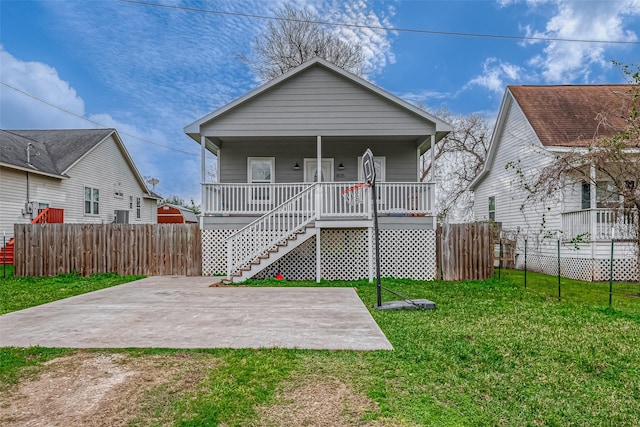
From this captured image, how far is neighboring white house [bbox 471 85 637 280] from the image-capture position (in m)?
11.3

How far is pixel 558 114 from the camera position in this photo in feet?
45.3

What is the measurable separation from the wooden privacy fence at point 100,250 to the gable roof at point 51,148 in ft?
17.6

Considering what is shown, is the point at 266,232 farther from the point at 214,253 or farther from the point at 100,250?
the point at 100,250

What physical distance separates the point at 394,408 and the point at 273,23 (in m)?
23.3

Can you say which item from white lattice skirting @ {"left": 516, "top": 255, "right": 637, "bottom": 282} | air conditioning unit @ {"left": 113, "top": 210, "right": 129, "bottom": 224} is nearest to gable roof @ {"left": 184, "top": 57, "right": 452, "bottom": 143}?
white lattice skirting @ {"left": 516, "top": 255, "right": 637, "bottom": 282}

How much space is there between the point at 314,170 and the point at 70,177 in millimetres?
13025

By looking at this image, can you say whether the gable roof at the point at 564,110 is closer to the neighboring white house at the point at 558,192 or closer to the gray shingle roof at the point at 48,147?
the neighboring white house at the point at 558,192

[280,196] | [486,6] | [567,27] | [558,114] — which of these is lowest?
[280,196]

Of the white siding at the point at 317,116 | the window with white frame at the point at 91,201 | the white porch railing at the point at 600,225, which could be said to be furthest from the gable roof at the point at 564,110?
the window with white frame at the point at 91,201

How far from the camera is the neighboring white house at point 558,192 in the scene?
11.3 metres

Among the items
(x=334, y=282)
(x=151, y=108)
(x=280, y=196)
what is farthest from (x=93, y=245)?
(x=151, y=108)

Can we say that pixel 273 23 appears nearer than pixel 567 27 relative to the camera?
No

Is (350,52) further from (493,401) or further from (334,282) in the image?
(493,401)

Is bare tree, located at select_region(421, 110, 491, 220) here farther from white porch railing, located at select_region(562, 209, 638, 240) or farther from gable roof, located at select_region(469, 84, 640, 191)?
white porch railing, located at select_region(562, 209, 638, 240)
